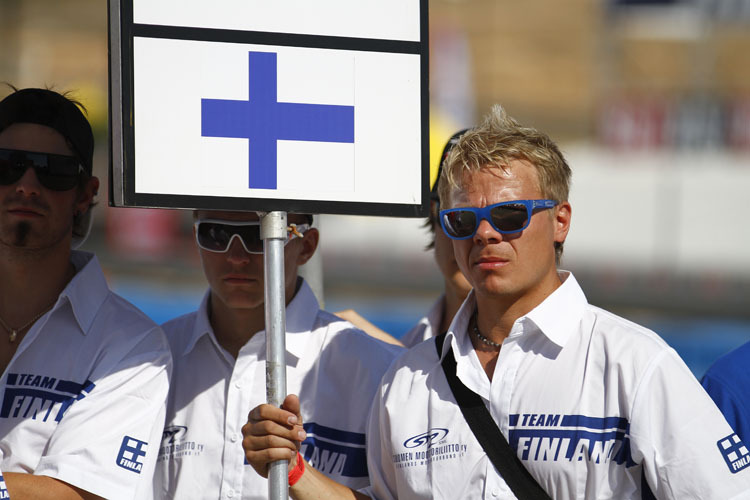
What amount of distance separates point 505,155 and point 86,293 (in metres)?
1.38

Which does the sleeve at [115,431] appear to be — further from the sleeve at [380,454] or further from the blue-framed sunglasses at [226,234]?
the sleeve at [380,454]

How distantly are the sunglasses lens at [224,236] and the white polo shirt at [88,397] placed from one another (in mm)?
319

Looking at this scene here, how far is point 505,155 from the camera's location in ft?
10.2

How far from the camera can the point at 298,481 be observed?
303cm

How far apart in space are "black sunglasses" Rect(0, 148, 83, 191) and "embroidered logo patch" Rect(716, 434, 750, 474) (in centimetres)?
205

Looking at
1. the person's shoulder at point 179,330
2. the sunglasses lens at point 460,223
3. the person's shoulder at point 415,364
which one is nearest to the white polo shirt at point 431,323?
the person's shoulder at point 179,330

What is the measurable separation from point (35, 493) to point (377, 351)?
1.14m

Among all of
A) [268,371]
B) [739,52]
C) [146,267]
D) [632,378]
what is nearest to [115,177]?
[268,371]

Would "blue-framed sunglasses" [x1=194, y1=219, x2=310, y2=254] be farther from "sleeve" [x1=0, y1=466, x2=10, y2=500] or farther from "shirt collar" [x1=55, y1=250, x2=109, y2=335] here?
"sleeve" [x1=0, y1=466, x2=10, y2=500]

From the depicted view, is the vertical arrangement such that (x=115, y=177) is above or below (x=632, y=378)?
above

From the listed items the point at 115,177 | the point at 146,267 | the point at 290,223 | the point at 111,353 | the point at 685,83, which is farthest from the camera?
the point at 685,83

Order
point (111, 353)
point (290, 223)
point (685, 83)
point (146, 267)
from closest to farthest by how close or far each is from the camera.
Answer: point (111, 353)
point (290, 223)
point (146, 267)
point (685, 83)

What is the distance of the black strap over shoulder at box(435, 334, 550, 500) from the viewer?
9.46 ft

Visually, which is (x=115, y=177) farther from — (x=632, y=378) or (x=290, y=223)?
(x=632, y=378)
